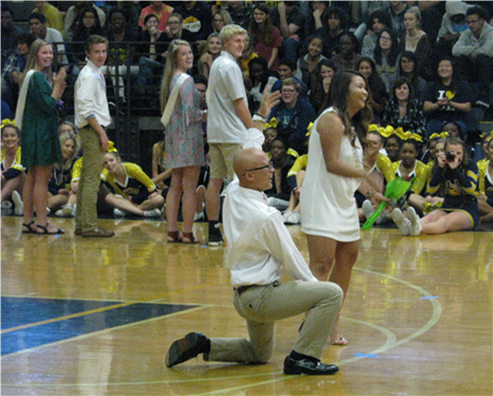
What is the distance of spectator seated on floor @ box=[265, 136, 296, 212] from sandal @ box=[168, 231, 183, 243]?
2.34 metres

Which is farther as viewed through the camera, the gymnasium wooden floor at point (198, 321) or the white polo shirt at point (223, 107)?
the white polo shirt at point (223, 107)

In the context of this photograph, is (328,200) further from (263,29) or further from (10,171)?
(263,29)

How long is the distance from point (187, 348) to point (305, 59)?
26.0ft

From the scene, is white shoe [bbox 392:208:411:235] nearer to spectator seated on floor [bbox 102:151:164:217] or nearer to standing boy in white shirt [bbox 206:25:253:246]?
standing boy in white shirt [bbox 206:25:253:246]

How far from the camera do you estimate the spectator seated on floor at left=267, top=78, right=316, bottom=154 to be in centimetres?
1044

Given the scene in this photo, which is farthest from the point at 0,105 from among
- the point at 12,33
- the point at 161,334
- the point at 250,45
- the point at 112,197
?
the point at 161,334

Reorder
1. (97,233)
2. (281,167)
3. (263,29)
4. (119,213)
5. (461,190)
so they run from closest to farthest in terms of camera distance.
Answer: (97,233) < (461,190) < (119,213) < (281,167) < (263,29)

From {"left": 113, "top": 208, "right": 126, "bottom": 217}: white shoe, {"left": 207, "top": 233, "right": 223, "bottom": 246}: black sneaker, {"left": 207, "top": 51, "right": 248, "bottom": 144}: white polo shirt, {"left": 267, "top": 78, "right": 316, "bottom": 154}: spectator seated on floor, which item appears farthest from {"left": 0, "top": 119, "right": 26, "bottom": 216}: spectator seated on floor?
{"left": 207, "top": 51, "right": 248, "bottom": 144}: white polo shirt

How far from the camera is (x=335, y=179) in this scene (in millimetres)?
4336

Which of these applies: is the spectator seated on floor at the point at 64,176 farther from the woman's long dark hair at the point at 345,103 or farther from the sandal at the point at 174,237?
the woman's long dark hair at the point at 345,103

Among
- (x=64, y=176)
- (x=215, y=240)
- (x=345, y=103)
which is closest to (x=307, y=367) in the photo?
(x=345, y=103)

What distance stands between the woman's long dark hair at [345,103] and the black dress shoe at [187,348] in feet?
4.26

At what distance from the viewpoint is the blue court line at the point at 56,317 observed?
15.1ft

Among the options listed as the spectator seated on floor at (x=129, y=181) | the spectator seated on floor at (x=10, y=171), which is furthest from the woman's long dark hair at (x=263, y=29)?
the spectator seated on floor at (x=10, y=171)
